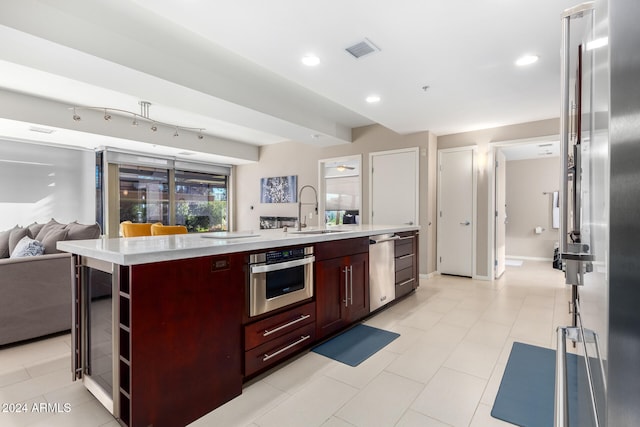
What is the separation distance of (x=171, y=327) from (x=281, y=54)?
2.33 meters

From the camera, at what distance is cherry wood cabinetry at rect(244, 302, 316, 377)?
195cm

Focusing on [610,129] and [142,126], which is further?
[142,126]

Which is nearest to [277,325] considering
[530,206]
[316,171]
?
[316,171]

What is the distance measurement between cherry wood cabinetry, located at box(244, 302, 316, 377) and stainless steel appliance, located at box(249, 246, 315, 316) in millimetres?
85

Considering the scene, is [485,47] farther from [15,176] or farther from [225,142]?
[15,176]

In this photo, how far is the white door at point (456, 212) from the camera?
5144mm

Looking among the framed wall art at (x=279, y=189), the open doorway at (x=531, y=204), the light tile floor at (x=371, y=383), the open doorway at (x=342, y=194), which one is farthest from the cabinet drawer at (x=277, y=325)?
the open doorway at (x=531, y=204)

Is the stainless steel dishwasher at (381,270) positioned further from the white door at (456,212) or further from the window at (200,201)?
the window at (200,201)

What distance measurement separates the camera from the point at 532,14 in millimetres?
2199

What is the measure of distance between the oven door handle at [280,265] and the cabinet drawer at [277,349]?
0.49 meters

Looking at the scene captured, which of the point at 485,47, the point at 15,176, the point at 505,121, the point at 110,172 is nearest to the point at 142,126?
the point at 110,172

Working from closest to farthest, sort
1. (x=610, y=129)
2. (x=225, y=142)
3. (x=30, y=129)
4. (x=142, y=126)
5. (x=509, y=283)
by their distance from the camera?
1. (x=610, y=129)
2. (x=30, y=129)
3. (x=509, y=283)
4. (x=142, y=126)
5. (x=225, y=142)

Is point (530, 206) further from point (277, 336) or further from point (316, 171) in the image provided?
point (277, 336)

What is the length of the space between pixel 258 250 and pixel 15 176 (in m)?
5.62
